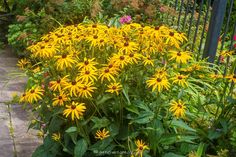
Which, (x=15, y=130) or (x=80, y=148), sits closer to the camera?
(x=80, y=148)

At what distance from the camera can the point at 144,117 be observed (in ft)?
9.20

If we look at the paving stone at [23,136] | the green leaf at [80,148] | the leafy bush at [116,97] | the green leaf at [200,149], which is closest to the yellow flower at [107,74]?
the leafy bush at [116,97]

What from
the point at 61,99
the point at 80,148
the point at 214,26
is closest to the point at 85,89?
the point at 61,99

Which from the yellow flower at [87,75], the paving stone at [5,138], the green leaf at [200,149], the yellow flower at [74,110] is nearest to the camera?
the yellow flower at [74,110]

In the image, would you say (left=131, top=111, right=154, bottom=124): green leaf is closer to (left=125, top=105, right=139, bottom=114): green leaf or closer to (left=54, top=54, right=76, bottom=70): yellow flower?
(left=125, top=105, right=139, bottom=114): green leaf

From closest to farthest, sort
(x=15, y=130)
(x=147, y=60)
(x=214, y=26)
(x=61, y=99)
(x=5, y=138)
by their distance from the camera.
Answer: (x=61, y=99), (x=147, y=60), (x=5, y=138), (x=15, y=130), (x=214, y=26)

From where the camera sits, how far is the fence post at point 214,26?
445 centimetres

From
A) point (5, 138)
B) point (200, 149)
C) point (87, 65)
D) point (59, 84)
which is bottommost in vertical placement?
point (5, 138)

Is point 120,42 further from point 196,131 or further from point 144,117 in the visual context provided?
point 196,131

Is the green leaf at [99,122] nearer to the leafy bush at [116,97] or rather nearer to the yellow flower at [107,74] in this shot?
the leafy bush at [116,97]

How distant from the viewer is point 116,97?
2.77 meters

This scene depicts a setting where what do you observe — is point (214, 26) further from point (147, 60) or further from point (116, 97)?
point (116, 97)

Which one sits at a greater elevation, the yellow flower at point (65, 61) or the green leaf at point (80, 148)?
the yellow flower at point (65, 61)

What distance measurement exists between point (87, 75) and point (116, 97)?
0.84 ft
